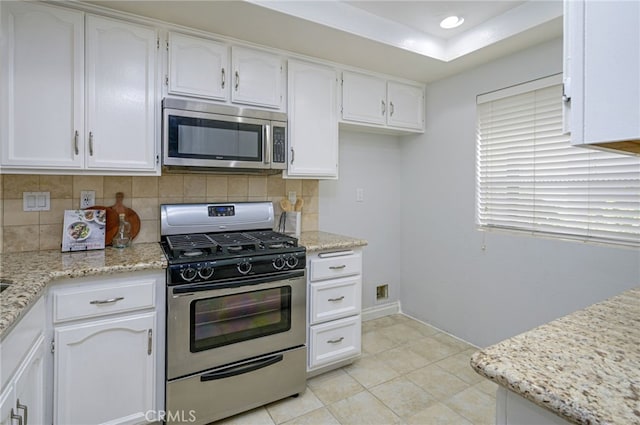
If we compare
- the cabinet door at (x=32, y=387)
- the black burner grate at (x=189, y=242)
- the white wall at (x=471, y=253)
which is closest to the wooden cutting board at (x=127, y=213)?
the black burner grate at (x=189, y=242)

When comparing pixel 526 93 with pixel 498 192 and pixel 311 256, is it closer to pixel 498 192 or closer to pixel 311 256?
pixel 498 192

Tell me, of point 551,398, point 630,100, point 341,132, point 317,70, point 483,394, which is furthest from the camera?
point 341,132

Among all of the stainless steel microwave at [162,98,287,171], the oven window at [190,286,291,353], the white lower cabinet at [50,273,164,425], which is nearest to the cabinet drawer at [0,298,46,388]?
the white lower cabinet at [50,273,164,425]

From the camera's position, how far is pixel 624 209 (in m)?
1.92

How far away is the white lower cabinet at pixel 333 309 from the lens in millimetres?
2195

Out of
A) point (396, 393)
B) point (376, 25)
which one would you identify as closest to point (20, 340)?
point (396, 393)

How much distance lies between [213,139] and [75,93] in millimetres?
724

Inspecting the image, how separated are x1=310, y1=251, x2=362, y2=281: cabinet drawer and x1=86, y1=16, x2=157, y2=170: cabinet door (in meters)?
1.16

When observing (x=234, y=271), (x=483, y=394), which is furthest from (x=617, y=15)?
(x=483, y=394)

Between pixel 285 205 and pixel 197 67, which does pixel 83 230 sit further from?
pixel 285 205

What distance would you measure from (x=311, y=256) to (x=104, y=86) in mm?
1528

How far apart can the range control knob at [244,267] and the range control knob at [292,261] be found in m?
0.25

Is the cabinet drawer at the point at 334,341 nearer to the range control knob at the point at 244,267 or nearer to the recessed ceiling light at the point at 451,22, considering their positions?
the range control knob at the point at 244,267

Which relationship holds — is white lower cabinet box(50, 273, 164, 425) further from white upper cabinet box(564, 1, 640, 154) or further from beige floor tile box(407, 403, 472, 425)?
white upper cabinet box(564, 1, 640, 154)
